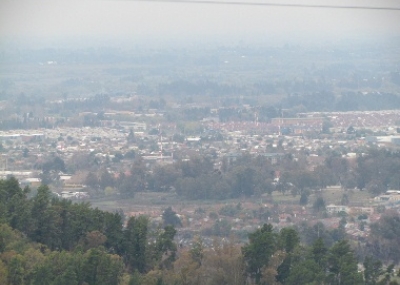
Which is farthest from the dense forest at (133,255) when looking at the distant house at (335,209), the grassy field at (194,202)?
the grassy field at (194,202)

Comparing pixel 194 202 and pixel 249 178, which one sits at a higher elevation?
pixel 249 178

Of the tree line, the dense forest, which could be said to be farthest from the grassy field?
the dense forest

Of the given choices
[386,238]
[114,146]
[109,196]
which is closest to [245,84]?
[114,146]

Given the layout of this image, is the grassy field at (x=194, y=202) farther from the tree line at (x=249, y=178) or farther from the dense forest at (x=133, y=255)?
the dense forest at (x=133, y=255)

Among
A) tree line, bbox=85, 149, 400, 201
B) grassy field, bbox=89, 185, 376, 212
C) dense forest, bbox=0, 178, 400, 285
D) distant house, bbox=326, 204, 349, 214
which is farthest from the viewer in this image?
tree line, bbox=85, 149, 400, 201

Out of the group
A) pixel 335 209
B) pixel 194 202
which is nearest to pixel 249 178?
pixel 194 202

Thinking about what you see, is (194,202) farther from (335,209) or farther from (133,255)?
(133,255)

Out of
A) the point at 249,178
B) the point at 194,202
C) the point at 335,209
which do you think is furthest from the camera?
→ the point at 249,178

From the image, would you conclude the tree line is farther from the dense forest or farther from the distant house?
the dense forest
